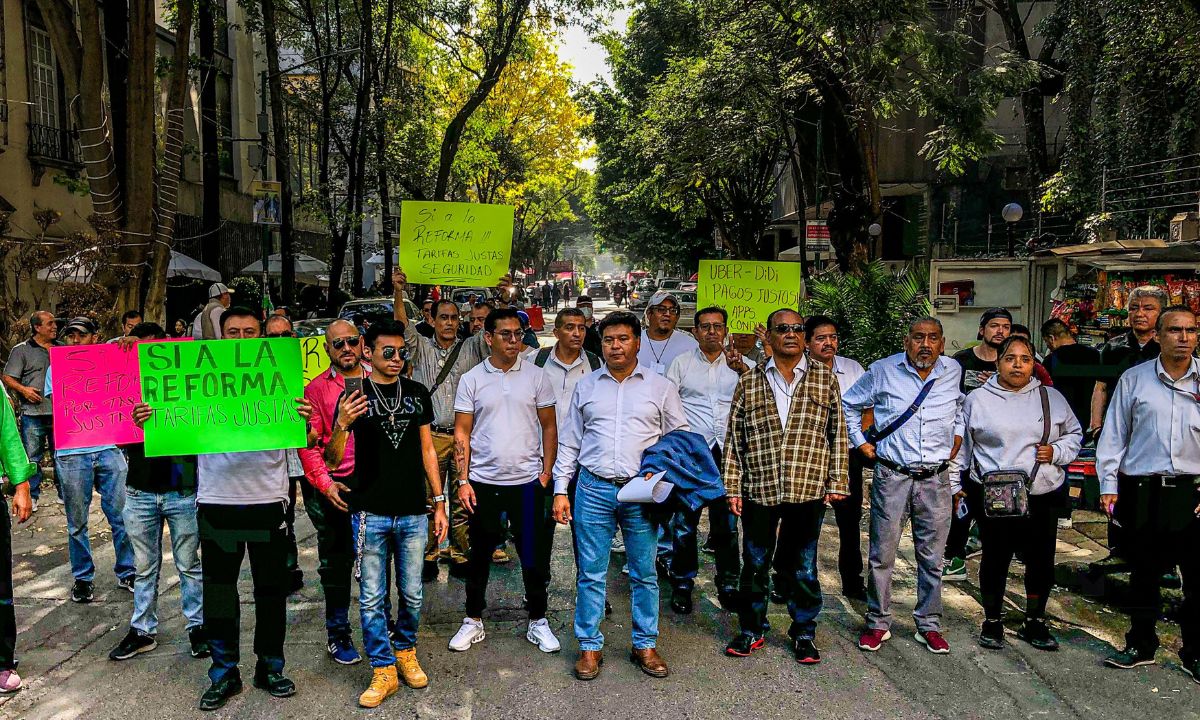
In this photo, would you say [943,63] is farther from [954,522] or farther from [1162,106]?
[954,522]

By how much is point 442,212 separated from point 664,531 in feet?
12.2

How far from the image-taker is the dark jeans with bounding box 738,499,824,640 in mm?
5230

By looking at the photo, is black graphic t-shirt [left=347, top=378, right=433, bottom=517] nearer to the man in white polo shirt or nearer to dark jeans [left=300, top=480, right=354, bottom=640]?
dark jeans [left=300, top=480, right=354, bottom=640]

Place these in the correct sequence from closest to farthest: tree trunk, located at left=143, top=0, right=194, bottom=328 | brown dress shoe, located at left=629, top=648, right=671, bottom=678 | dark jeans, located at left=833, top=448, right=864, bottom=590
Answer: brown dress shoe, located at left=629, top=648, right=671, bottom=678
dark jeans, located at left=833, top=448, right=864, bottom=590
tree trunk, located at left=143, top=0, right=194, bottom=328

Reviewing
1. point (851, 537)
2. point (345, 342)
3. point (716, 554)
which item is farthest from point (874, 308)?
point (345, 342)

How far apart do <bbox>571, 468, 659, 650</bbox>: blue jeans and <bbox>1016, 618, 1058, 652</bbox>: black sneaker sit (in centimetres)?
226

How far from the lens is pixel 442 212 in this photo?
8.59 m

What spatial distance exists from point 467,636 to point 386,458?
1.33 metres

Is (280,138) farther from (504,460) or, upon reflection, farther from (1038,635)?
(1038,635)

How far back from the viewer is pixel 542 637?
5355mm

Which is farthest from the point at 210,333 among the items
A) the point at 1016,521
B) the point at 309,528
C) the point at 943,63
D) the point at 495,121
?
the point at 495,121

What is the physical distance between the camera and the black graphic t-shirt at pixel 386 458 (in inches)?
184

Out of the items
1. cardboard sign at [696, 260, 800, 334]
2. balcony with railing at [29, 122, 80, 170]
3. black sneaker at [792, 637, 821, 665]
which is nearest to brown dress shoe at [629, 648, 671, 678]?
black sneaker at [792, 637, 821, 665]

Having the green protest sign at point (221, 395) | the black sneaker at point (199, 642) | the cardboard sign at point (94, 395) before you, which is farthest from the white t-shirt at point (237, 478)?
the black sneaker at point (199, 642)
